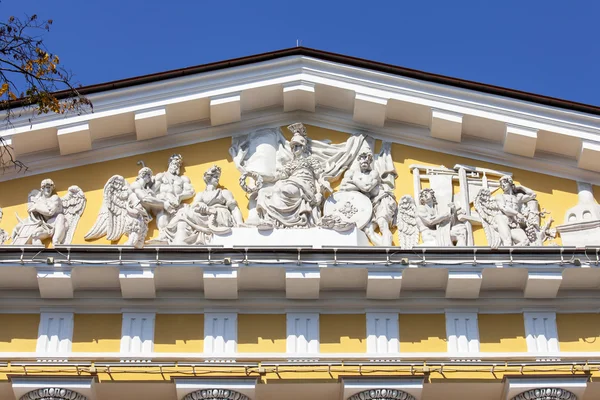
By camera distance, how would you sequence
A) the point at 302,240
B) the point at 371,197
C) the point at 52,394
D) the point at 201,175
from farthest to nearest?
1. the point at 201,175
2. the point at 371,197
3. the point at 302,240
4. the point at 52,394

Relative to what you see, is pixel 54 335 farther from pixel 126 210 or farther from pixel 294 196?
pixel 294 196

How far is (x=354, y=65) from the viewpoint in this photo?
65.0ft

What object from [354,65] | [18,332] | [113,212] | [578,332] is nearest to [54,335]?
[18,332]

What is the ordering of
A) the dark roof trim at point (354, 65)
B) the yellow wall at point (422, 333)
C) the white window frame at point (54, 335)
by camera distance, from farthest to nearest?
the dark roof trim at point (354, 65) < the yellow wall at point (422, 333) < the white window frame at point (54, 335)

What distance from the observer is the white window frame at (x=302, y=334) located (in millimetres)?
17688

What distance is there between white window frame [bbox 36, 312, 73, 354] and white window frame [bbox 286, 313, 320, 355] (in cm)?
295

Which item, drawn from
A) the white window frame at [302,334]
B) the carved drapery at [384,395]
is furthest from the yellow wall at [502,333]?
the white window frame at [302,334]

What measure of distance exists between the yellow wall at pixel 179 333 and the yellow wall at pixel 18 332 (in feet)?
5.41

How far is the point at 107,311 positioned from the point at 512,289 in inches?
220

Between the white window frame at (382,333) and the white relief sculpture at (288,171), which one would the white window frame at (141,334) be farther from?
the white window frame at (382,333)

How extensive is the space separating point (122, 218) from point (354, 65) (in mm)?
4186

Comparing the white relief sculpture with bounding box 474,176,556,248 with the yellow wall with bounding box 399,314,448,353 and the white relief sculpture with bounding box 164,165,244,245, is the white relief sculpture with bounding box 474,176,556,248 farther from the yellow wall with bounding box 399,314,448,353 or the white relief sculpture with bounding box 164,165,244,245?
the white relief sculpture with bounding box 164,165,244,245

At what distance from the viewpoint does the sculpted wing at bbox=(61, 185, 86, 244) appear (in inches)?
739

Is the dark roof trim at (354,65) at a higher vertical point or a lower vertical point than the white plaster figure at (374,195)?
higher
